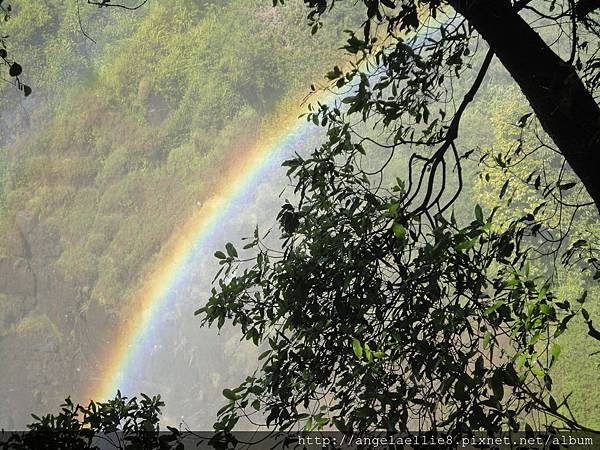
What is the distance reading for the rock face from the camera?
16.1 metres

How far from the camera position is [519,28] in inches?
48.8

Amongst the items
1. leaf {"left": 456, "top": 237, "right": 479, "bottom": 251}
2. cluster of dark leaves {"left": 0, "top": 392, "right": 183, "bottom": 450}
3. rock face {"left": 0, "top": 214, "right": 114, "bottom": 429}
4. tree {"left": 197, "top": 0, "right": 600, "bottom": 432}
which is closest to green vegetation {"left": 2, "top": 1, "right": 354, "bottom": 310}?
rock face {"left": 0, "top": 214, "right": 114, "bottom": 429}

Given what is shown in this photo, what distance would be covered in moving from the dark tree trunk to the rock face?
52.1 ft

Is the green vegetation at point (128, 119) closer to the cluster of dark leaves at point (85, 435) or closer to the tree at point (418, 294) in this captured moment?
the tree at point (418, 294)

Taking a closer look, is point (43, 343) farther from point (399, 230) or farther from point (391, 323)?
point (399, 230)

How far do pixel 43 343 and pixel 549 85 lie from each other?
54.7ft

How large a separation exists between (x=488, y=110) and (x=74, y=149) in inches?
399

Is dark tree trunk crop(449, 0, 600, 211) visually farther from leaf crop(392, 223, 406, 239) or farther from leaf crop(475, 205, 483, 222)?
leaf crop(392, 223, 406, 239)

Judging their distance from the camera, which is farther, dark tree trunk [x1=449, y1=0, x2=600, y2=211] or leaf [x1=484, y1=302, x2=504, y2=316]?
leaf [x1=484, y1=302, x2=504, y2=316]

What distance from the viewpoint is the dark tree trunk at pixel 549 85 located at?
44.9 inches

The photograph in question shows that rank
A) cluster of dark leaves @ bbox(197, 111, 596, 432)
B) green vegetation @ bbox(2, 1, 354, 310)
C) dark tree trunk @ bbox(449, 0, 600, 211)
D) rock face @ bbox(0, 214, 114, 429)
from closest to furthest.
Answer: dark tree trunk @ bbox(449, 0, 600, 211) → cluster of dark leaves @ bbox(197, 111, 596, 432) → green vegetation @ bbox(2, 1, 354, 310) → rock face @ bbox(0, 214, 114, 429)

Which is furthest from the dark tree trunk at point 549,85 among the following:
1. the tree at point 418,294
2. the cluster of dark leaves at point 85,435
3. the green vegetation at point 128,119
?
the green vegetation at point 128,119

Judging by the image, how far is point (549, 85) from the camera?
1.19m

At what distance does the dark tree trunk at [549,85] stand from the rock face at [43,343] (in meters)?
15.9
